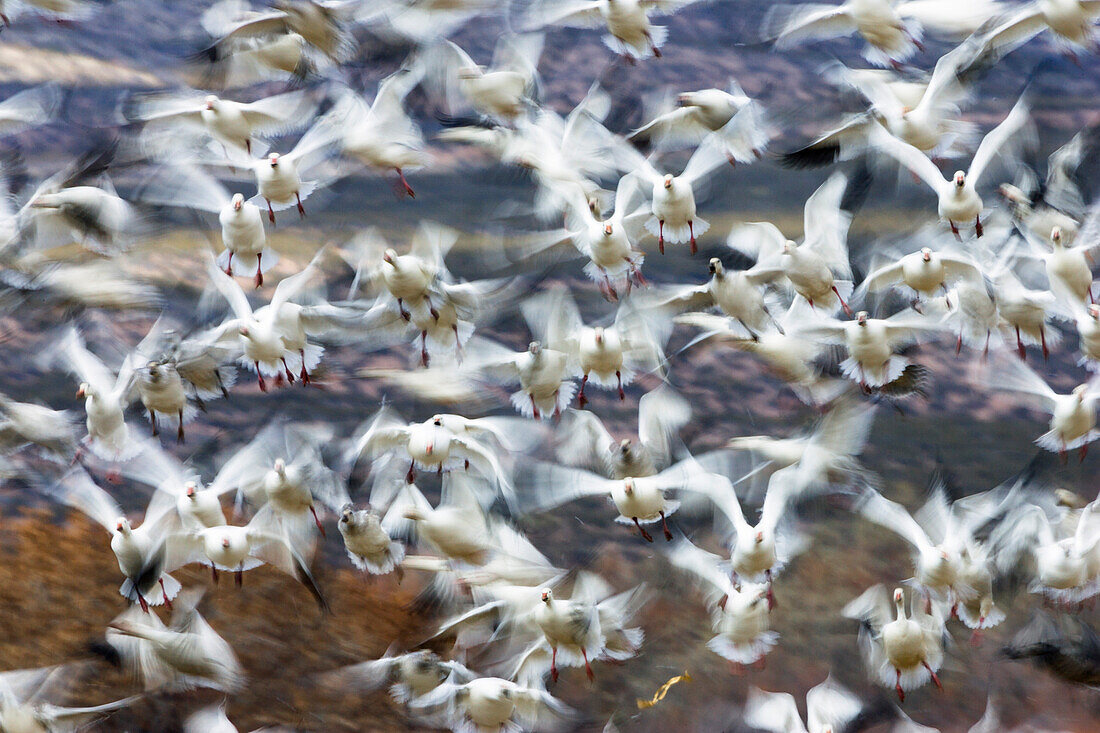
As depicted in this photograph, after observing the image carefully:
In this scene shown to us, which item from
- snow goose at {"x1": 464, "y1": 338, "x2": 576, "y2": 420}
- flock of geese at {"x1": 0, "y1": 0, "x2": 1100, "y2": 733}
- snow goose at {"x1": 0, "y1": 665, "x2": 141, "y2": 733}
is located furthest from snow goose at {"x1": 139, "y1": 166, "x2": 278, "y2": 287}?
snow goose at {"x1": 0, "y1": 665, "x2": 141, "y2": 733}

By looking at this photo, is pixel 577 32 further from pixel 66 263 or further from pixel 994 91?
pixel 66 263

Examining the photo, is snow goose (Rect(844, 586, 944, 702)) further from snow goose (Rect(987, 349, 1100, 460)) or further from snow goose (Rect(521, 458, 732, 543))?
snow goose (Rect(987, 349, 1100, 460))

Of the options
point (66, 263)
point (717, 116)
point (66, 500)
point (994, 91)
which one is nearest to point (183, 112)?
point (66, 263)

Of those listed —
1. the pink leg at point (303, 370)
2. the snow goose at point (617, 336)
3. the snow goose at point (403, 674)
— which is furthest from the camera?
the pink leg at point (303, 370)

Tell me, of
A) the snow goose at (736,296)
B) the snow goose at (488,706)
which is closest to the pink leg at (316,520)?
the snow goose at (488,706)

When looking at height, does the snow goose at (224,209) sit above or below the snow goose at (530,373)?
above

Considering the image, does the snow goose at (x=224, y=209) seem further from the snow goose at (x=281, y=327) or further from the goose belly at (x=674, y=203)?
the goose belly at (x=674, y=203)

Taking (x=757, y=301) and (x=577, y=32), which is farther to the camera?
(x=577, y=32)

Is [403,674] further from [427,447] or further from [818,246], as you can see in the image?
[818,246]
